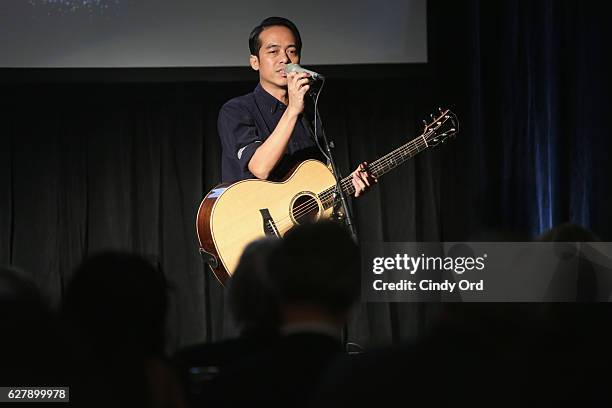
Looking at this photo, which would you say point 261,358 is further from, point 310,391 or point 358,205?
point 358,205

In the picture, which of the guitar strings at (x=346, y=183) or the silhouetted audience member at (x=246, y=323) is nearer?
the silhouetted audience member at (x=246, y=323)

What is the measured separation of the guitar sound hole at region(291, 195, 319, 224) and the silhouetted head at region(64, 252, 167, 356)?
5.53 ft

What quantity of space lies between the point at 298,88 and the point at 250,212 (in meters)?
0.52

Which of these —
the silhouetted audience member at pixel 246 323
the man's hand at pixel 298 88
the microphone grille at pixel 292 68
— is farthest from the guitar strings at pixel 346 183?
the silhouetted audience member at pixel 246 323

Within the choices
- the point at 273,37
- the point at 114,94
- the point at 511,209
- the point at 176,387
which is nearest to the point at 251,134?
the point at 273,37

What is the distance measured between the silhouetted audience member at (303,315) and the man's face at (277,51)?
1.79 m

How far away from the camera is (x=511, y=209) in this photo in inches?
149

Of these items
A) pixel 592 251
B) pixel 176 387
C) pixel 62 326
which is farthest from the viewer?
pixel 592 251

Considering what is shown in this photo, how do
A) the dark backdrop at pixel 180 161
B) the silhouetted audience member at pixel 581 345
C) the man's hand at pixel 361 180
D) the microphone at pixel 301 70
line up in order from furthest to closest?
the dark backdrop at pixel 180 161 → the man's hand at pixel 361 180 → the microphone at pixel 301 70 → the silhouetted audience member at pixel 581 345

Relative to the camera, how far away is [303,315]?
143cm

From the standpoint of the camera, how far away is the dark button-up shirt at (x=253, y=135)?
317 centimetres

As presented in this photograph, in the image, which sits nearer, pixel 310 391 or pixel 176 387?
pixel 310 391

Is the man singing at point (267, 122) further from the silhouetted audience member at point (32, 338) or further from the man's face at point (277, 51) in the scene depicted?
the silhouetted audience member at point (32, 338)

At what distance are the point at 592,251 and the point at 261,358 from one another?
138 cm
